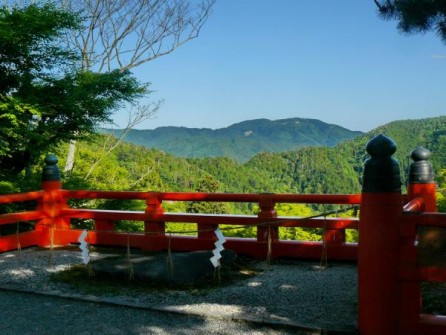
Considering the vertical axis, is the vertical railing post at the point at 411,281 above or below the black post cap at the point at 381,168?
below

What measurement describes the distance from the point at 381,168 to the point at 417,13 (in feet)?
11.8

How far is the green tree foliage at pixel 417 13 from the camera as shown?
6018 mm

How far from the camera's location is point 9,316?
443 centimetres

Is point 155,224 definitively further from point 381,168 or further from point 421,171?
point 381,168

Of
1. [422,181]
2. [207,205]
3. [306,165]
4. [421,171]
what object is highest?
[306,165]

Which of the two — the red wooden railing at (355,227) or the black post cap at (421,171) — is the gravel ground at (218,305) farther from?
the black post cap at (421,171)

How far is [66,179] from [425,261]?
30.9 feet

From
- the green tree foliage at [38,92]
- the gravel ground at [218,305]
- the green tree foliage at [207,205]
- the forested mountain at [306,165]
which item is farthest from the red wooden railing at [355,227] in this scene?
the forested mountain at [306,165]

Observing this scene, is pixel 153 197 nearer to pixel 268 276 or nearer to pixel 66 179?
pixel 268 276

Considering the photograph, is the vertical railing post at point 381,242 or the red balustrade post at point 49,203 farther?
the red balustrade post at point 49,203

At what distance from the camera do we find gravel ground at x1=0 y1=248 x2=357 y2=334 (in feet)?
13.1

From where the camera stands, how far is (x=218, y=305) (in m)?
4.50

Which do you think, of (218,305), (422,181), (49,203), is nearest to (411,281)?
(218,305)

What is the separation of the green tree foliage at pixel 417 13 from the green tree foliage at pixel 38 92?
248 inches
